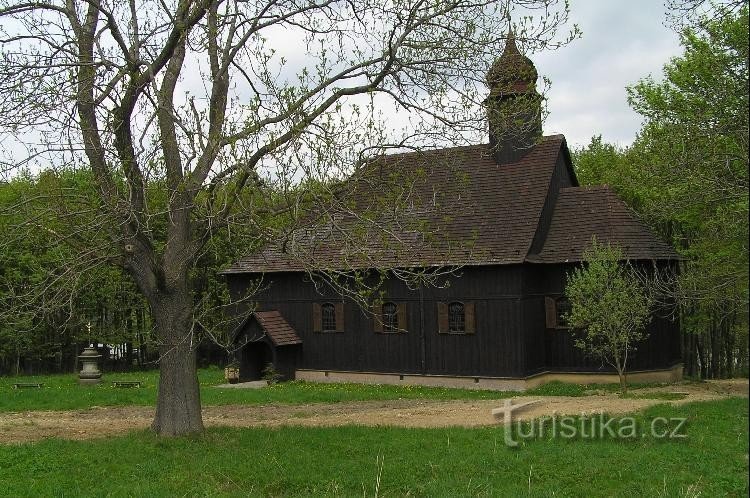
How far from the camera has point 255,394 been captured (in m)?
21.1

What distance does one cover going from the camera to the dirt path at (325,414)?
15.1 metres

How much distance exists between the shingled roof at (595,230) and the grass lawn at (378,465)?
33.8 ft

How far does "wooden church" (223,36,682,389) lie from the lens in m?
22.7

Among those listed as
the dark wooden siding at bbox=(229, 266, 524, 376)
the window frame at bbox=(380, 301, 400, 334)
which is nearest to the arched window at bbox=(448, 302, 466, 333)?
the dark wooden siding at bbox=(229, 266, 524, 376)

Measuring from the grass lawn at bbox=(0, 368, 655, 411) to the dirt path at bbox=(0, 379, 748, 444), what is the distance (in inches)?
32.0

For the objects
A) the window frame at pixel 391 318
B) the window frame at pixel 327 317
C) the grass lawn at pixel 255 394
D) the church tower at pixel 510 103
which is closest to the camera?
the church tower at pixel 510 103

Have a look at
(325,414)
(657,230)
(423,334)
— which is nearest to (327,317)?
(423,334)

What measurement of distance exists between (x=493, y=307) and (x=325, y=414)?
24.7 ft

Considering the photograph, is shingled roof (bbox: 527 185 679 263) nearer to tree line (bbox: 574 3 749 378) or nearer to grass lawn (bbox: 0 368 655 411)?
tree line (bbox: 574 3 749 378)

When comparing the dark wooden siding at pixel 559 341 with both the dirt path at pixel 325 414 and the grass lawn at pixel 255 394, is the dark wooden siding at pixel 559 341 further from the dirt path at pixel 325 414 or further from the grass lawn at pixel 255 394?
the dirt path at pixel 325 414

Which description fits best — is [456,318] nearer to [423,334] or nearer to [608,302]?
[423,334]

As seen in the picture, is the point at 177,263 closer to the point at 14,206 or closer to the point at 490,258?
the point at 14,206

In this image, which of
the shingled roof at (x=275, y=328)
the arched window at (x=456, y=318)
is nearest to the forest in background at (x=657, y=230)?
the shingled roof at (x=275, y=328)

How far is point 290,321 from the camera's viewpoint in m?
26.4
